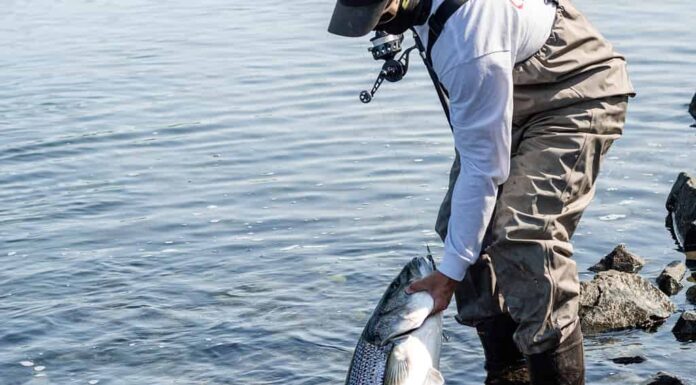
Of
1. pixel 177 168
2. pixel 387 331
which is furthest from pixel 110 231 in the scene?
pixel 387 331

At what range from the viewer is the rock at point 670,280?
7.96 metres

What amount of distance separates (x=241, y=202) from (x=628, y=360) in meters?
4.67

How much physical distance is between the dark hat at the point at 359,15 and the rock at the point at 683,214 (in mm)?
4517

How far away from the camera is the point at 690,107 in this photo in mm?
12781

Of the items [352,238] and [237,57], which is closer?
[352,238]

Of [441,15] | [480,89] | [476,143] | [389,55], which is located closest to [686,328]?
[389,55]

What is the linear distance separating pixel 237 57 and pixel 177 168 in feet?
18.4

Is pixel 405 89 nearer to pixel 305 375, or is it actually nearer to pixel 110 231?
pixel 110 231

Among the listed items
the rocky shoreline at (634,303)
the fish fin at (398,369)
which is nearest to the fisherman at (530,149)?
the fish fin at (398,369)

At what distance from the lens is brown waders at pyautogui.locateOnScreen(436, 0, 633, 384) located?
5.28 meters

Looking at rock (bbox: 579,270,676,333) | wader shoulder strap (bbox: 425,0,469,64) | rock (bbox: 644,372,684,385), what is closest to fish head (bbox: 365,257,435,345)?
wader shoulder strap (bbox: 425,0,469,64)

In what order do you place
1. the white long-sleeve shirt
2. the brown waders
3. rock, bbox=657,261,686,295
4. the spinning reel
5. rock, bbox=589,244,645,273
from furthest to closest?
rock, bbox=589,244,645,273, rock, bbox=657,261,686,295, the spinning reel, the brown waders, the white long-sleeve shirt

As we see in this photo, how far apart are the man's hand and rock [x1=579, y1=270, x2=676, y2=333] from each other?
2227 millimetres

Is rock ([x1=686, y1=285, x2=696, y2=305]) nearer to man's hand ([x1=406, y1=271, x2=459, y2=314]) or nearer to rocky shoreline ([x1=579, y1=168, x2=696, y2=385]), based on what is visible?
rocky shoreline ([x1=579, y1=168, x2=696, y2=385])
